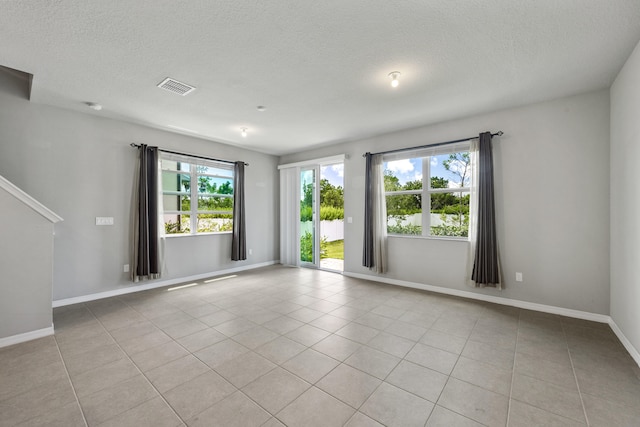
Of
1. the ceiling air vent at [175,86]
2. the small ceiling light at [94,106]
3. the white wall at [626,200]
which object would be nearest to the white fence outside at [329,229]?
the ceiling air vent at [175,86]

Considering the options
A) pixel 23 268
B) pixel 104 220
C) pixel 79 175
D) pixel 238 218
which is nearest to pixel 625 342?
pixel 238 218

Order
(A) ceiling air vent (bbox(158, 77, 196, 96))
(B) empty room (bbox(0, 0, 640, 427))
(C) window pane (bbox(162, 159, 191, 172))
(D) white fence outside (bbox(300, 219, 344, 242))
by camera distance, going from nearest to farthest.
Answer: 1. (B) empty room (bbox(0, 0, 640, 427))
2. (A) ceiling air vent (bbox(158, 77, 196, 96))
3. (C) window pane (bbox(162, 159, 191, 172))
4. (D) white fence outside (bbox(300, 219, 344, 242))

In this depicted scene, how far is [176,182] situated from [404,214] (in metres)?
4.19

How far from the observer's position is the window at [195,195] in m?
4.85

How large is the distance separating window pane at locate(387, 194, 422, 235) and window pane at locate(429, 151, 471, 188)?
419 millimetres

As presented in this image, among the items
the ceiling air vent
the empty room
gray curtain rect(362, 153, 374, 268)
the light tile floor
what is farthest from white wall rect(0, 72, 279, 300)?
gray curtain rect(362, 153, 374, 268)

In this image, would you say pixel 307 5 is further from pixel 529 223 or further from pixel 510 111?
pixel 529 223

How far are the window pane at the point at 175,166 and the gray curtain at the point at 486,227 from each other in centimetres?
A: 496

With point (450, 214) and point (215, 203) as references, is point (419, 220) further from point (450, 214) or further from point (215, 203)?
point (215, 203)

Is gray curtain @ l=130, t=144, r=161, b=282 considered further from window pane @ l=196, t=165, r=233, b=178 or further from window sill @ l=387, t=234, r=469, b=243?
window sill @ l=387, t=234, r=469, b=243

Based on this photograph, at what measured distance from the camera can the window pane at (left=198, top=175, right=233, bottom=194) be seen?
5.29 m

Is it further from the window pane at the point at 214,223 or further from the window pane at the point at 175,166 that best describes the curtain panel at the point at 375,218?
the window pane at the point at 175,166

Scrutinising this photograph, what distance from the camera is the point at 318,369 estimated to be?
7.21ft

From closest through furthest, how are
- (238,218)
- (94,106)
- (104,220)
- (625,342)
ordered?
(625,342), (94,106), (104,220), (238,218)
